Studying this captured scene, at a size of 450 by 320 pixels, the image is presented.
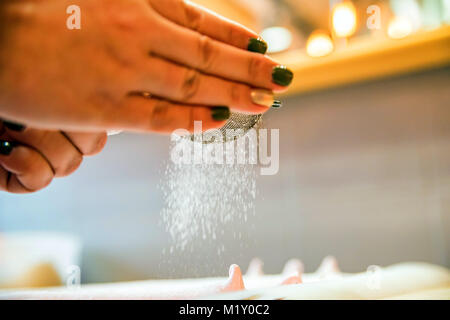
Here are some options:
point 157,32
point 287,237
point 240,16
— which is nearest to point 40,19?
point 157,32

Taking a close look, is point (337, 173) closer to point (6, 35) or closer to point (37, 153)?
point (37, 153)

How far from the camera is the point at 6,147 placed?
484 millimetres

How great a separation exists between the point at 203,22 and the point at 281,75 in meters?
0.09

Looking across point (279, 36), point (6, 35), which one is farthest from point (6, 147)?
point (279, 36)

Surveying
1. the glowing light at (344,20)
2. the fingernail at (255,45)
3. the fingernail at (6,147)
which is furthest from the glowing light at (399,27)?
the fingernail at (6,147)

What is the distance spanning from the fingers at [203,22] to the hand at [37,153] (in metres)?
0.23

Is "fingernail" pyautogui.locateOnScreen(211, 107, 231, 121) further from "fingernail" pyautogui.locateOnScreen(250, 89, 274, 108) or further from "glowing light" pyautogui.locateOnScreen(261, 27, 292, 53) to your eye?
"glowing light" pyautogui.locateOnScreen(261, 27, 292, 53)

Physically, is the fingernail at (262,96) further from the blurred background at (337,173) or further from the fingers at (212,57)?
the blurred background at (337,173)

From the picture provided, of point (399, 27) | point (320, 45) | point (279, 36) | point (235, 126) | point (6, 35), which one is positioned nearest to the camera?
point (6, 35)

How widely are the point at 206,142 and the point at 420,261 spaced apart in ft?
3.68

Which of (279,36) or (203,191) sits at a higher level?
(279,36)

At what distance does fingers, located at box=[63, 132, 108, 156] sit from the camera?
0.51m

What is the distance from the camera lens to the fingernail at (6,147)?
0.48m

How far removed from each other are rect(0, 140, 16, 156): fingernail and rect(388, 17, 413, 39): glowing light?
133cm
